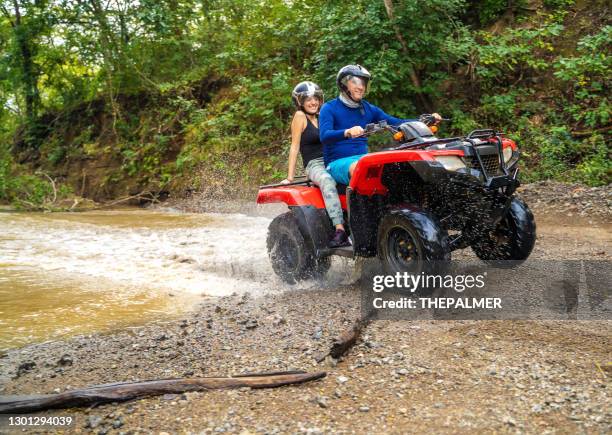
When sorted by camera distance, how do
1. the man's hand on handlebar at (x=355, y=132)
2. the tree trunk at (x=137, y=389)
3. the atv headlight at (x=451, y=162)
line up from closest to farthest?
the tree trunk at (x=137, y=389) → the atv headlight at (x=451, y=162) → the man's hand on handlebar at (x=355, y=132)

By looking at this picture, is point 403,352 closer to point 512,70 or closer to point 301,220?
point 301,220

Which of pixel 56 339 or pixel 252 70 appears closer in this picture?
pixel 56 339

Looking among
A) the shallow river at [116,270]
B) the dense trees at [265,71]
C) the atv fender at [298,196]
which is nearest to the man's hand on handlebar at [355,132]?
the atv fender at [298,196]

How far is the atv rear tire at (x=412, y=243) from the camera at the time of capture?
Result: 4.11 metres

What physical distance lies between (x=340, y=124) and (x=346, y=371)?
8.80 ft

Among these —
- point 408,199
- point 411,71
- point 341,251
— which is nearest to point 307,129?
point 341,251

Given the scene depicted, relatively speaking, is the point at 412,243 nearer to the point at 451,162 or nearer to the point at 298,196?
the point at 451,162

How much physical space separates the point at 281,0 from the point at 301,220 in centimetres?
1120

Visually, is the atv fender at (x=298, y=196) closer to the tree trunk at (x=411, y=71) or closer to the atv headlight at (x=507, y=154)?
the atv headlight at (x=507, y=154)

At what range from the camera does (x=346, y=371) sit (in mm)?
3234

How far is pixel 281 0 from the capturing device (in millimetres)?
14875

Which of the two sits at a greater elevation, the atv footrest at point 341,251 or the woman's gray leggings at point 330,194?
the woman's gray leggings at point 330,194

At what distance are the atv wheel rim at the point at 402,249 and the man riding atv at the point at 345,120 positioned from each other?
2.44 ft

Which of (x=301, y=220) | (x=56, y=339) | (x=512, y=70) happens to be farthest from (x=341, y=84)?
(x=512, y=70)
